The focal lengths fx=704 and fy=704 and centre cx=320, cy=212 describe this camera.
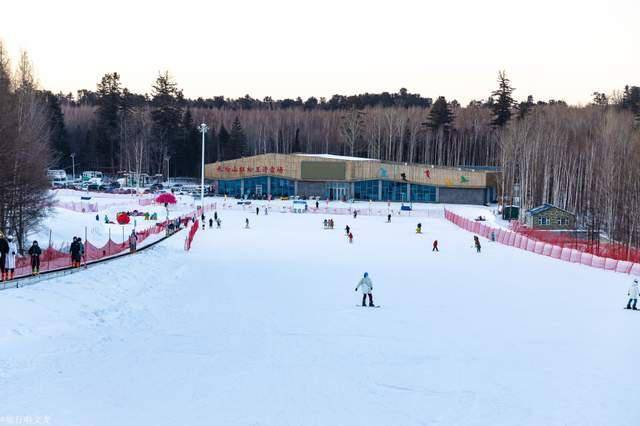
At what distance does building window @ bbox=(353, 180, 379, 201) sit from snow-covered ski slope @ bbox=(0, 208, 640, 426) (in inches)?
1929

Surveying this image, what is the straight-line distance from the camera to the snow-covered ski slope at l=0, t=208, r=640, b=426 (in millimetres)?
10680

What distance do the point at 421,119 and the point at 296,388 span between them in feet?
352

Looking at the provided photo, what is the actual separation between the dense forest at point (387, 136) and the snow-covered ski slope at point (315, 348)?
3798cm

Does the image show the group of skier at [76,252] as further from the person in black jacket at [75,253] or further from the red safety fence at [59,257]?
the red safety fence at [59,257]

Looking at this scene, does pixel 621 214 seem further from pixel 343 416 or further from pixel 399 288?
pixel 343 416

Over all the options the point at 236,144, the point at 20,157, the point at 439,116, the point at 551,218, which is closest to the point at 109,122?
the point at 236,144

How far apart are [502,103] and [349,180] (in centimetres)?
3129

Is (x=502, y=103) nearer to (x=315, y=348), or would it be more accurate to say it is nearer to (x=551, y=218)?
(x=551, y=218)

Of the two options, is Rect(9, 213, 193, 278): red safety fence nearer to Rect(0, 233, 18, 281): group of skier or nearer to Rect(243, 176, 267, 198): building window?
Rect(0, 233, 18, 281): group of skier

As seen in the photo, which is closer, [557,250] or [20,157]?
[20,157]

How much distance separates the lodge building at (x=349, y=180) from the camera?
73750 mm

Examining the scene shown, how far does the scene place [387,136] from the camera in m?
105

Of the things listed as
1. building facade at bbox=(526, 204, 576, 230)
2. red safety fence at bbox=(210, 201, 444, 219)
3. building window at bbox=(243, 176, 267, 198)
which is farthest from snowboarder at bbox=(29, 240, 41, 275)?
building window at bbox=(243, 176, 267, 198)

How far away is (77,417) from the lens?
984 cm
